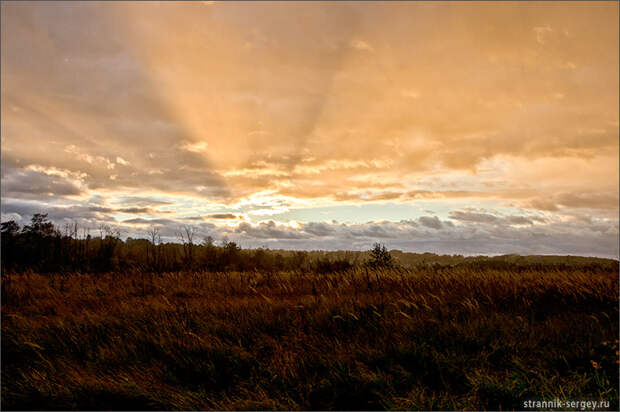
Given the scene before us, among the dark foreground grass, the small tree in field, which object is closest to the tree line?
the small tree in field

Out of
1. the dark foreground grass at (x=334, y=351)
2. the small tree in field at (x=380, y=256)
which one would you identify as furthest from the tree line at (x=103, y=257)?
the dark foreground grass at (x=334, y=351)

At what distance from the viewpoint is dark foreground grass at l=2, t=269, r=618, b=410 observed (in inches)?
240

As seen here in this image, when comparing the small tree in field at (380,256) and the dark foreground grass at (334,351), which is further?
the small tree in field at (380,256)

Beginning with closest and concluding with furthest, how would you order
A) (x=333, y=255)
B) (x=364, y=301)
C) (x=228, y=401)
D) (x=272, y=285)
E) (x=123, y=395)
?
(x=228, y=401) < (x=123, y=395) < (x=364, y=301) < (x=272, y=285) < (x=333, y=255)

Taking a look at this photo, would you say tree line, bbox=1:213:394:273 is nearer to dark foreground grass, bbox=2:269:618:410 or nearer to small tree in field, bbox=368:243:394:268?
small tree in field, bbox=368:243:394:268

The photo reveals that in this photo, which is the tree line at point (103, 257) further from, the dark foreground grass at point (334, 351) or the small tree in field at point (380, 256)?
the dark foreground grass at point (334, 351)

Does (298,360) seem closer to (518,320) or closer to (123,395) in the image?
(123,395)

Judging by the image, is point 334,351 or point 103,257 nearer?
point 334,351

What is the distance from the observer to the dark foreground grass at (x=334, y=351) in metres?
6.11

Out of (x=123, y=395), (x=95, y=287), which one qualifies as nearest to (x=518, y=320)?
(x=123, y=395)

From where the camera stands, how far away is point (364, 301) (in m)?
10.3

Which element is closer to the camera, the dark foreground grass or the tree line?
the dark foreground grass

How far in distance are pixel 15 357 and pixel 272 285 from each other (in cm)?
759

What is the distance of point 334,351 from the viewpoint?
7301 millimetres
